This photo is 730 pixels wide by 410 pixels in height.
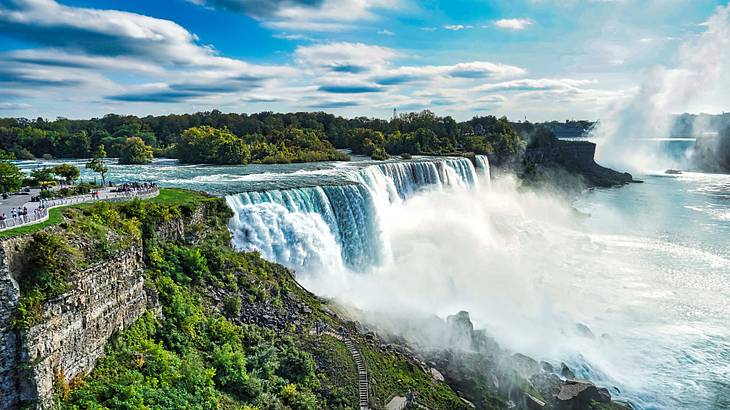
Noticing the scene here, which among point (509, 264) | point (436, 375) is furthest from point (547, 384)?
point (509, 264)

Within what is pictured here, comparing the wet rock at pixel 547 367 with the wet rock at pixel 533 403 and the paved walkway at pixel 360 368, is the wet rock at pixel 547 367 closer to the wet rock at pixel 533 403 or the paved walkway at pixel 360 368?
the wet rock at pixel 533 403

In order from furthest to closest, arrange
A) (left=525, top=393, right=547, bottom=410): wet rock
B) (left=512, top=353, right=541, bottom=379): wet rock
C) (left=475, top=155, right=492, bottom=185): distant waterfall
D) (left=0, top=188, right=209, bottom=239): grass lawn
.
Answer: (left=475, top=155, right=492, bottom=185): distant waterfall < (left=512, top=353, right=541, bottom=379): wet rock < (left=525, top=393, right=547, bottom=410): wet rock < (left=0, top=188, right=209, bottom=239): grass lawn

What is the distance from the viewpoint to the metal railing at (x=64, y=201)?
1174cm

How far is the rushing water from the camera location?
2034 centimetres

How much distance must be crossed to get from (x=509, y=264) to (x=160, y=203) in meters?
20.3

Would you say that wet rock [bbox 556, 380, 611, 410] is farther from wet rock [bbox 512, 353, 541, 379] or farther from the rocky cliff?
the rocky cliff

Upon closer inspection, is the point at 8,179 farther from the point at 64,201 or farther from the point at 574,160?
the point at 574,160

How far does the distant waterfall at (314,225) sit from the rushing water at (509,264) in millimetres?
65

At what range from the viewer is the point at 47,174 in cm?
2311

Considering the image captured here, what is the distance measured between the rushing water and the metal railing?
349cm

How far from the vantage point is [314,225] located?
77.5 ft

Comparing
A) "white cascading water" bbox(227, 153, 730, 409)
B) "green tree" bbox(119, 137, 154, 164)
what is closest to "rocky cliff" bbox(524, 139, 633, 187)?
"white cascading water" bbox(227, 153, 730, 409)

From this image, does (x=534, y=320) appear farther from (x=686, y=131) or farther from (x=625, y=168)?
(x=686, y=131)

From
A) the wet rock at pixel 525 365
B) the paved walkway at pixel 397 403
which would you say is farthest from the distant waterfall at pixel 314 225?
the wet rock at pixel 525 365
